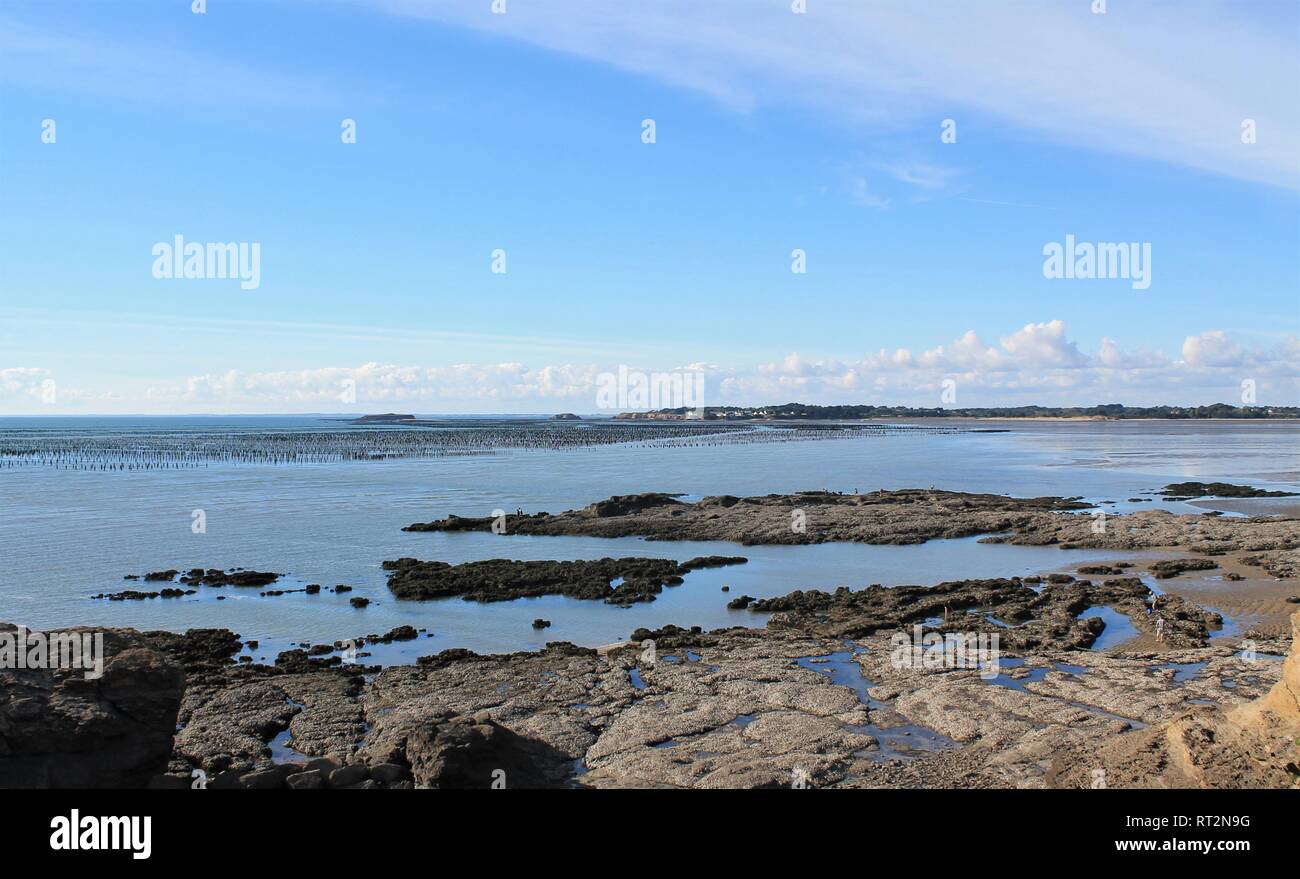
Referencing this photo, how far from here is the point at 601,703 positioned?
19000mm

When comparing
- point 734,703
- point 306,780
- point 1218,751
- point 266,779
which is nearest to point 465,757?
point 306,780

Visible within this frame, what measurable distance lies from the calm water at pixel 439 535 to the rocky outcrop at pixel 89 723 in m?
11.7

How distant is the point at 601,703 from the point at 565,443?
12313 centimetres

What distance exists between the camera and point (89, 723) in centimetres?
1180

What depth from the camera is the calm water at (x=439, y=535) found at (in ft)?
94.0

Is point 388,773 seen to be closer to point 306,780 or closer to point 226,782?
point 306,780

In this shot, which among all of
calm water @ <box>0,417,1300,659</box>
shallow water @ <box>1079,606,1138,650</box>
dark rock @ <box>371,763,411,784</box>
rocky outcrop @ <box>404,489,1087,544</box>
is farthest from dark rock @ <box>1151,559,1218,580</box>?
dark rock @ <box>371,763,411,784</box>

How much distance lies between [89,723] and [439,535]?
34.7m

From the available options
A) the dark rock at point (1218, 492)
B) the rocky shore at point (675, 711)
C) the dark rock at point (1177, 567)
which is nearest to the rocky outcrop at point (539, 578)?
the rocky shore at point (675, 711)

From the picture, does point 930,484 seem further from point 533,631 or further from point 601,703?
point 601,703

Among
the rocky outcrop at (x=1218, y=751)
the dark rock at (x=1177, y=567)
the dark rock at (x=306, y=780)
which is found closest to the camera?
the rocky outcrop at (x=1218, y=751)

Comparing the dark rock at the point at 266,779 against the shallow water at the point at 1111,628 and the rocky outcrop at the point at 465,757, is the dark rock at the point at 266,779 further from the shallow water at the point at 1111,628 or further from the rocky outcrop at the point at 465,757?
the shallow water at the point at 1111,628
